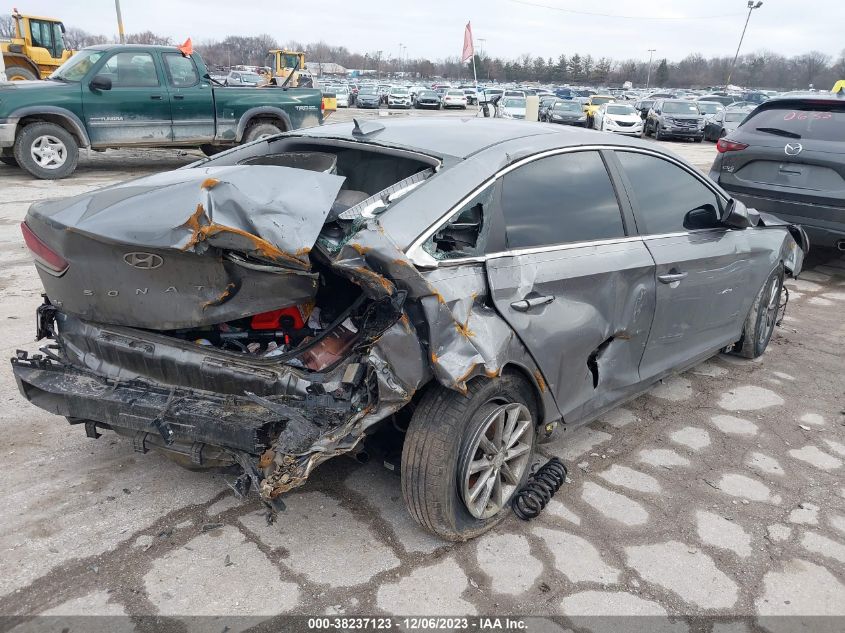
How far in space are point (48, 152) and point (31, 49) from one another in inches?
497

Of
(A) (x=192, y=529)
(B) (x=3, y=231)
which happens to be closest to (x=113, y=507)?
(A) (x=192, y=529)

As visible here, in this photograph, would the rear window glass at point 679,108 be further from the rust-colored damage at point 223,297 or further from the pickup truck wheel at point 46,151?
the rust-colored damage at point 223,297

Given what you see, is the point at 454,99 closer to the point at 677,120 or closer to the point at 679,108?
the point at 679,108

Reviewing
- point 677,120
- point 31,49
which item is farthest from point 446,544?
point 677,120

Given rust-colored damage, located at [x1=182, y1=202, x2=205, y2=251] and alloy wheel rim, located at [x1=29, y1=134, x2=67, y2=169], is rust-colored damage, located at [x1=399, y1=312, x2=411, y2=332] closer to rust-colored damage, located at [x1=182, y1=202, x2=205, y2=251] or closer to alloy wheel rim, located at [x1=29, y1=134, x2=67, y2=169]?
rust-colored damage, located at [x1=182, y1=202, x2=205, y2=251]

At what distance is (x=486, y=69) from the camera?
9494cm

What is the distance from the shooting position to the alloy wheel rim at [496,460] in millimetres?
2602

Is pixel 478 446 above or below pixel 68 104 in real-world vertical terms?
below

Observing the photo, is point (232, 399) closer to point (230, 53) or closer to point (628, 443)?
point (628, 443)

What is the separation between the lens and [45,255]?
2.73 meters

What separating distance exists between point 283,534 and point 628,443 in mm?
1986

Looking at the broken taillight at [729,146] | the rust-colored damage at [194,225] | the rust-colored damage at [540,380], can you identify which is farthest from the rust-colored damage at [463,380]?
the broken taillight at [729,146]

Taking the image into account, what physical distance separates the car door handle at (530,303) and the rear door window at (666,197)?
3.07 feet

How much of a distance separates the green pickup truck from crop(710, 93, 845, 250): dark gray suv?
819 cm
